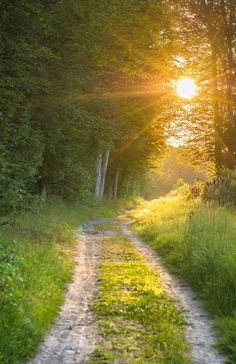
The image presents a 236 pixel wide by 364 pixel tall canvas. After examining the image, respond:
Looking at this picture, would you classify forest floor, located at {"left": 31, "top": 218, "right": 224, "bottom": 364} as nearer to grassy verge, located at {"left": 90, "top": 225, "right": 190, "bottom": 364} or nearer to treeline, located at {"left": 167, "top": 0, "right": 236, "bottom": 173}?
grassy verge, located at {"left": 90, "top": 225, "right": 190, "bottom": 364}

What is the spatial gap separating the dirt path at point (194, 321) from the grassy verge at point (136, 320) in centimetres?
15

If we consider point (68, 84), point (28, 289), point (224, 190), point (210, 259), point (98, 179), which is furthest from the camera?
point (98, 179)

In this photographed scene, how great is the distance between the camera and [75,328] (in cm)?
633

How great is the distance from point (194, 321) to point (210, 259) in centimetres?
222

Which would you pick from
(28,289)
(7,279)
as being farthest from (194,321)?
(7,279)

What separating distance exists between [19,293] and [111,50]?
15197 mm

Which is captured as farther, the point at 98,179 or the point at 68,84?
the point at 98,179

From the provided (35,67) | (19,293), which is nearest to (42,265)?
(19,293)

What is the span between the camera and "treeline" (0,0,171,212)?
13.0 meters

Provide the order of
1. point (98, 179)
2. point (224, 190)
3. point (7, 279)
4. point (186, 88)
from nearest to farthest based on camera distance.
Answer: point (7, 279)
point (224, 190)
point (186, 88)
point (98, 179)

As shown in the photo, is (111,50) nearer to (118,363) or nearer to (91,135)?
(91,135)

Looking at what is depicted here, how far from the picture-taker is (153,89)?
28.2 metres

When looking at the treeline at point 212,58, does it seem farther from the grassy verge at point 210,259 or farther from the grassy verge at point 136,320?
the grassy verge at point 136,320

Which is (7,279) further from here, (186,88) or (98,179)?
(98,179)
